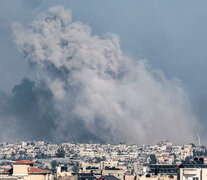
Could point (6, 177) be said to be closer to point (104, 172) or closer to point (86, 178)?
point (86, 178)

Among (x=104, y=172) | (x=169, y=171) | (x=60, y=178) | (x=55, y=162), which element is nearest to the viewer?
(x=60, y=178)

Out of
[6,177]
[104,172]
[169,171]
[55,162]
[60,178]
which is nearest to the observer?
[6,177]

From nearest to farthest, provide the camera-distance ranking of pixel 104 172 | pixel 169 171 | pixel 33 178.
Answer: pixel 33 178 → pixel 169 171 → pixel 104 172

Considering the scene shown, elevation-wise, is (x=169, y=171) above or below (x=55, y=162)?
below

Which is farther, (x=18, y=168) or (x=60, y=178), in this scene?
(x=60, y=178)

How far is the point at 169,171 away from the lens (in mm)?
98000

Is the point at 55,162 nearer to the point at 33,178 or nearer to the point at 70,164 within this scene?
the point at 70,164

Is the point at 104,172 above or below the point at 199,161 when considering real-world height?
above

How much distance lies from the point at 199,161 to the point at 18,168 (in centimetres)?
1570

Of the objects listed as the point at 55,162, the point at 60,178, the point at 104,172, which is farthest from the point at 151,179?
the point at 55,162

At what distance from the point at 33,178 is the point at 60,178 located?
31.1 ft

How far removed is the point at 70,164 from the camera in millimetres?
199875

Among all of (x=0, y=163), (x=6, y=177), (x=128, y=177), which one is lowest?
(x=6, y=177)

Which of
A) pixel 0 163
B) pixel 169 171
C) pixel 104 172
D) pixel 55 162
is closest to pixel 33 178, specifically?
pixel 169 171
